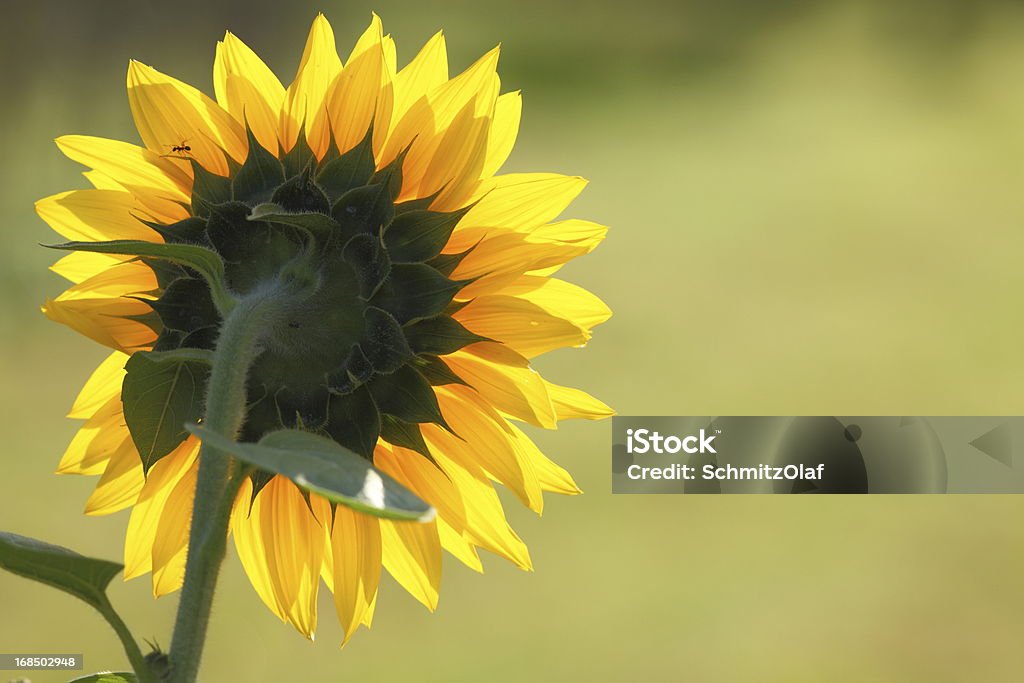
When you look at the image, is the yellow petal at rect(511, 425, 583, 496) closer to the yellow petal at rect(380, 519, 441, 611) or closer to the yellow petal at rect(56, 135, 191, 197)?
the yellow petal at rect(380, 519, 441, 611)

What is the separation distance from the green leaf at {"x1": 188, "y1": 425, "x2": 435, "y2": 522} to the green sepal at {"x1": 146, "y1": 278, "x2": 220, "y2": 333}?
0.67ft

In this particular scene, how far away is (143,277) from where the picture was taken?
21.9 inches

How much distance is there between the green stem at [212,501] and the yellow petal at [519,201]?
0.17 metres

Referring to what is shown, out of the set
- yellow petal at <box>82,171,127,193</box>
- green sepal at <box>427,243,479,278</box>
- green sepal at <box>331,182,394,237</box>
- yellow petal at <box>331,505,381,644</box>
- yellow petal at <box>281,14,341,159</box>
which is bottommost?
yellow petal at <box>331,505,381,644</box>

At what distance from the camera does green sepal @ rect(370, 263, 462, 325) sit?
48 cm

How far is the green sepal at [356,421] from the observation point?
1.57 feet

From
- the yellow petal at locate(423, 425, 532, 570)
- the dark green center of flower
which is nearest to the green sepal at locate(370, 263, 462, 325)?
the dark green center of flower

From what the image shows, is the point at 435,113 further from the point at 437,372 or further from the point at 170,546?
the point at 170,546

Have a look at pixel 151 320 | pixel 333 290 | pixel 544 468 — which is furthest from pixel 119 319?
pixel 544 468

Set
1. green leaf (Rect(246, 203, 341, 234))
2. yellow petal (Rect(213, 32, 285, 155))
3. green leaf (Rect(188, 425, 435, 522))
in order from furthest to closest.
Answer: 1. yellow petal (Rect(213, 32, 285, 155))
2. green leaf (Rect(246, 203, 341, 234))
3. green leaf (Rect(188, 425, 435, 522))

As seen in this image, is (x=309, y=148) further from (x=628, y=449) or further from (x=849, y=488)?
(x=849, y=488)

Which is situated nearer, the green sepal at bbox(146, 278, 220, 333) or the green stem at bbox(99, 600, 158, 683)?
the green stem at bbox(99, 600, 158, 683)

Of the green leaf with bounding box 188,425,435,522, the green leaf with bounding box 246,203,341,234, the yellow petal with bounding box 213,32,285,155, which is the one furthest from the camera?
the yellow petal with bounding box 213,32,285,155

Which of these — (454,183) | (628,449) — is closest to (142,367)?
(454,183)
